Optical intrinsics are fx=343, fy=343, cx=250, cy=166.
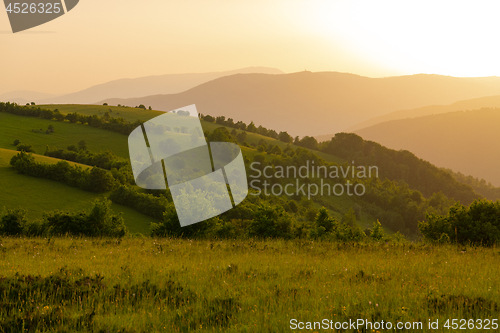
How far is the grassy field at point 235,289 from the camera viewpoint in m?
6.07

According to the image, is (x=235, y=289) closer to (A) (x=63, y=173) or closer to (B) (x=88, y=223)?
(B) (x=88, y=223)

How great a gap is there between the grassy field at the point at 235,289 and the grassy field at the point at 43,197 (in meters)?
53.2

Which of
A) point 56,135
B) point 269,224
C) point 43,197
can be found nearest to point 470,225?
point 269,224

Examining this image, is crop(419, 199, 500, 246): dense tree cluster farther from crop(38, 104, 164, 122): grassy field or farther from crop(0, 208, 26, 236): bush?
crop(38, 104, 164, 122): grassy field

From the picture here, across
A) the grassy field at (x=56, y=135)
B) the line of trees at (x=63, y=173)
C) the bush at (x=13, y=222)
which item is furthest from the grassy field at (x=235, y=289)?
the grassy field at (x=56, y=135)

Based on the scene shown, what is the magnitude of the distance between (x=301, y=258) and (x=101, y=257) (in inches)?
255

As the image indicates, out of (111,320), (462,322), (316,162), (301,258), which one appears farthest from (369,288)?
(316,162)

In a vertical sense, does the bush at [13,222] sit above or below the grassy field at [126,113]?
below

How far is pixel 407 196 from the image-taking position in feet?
517

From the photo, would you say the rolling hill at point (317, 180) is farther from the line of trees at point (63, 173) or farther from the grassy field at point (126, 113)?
the line of trees at point (63, 173)

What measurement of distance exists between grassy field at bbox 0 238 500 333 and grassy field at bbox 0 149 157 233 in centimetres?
5315

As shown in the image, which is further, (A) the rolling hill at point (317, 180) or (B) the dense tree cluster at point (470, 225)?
(A) the rolling hill at point (317, 180)

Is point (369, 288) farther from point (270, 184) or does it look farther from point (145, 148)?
point (270, 184)

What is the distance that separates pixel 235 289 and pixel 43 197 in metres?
69.9
